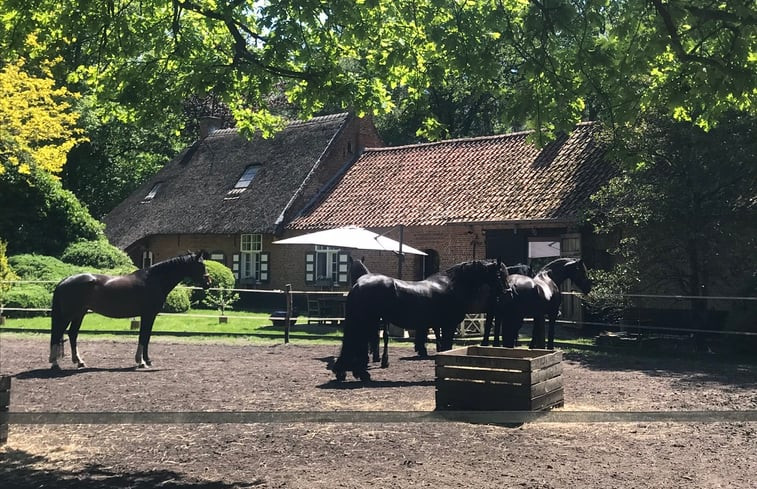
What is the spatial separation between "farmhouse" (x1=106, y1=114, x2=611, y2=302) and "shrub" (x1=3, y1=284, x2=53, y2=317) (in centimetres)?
869

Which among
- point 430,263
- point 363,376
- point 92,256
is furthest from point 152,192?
point 363,376

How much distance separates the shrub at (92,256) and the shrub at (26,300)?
141 inches

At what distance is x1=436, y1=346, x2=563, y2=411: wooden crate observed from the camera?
7715 millimetres

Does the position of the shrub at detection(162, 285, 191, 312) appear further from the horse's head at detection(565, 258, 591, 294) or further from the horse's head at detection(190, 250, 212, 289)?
the horse's head at detection(565, 258, 591, 294)

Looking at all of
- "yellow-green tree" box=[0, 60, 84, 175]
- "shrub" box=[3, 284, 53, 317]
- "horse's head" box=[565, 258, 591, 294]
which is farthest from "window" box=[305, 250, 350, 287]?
"horse's head" box=[565, 258, 591, 294]

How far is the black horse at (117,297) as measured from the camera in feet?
37.6

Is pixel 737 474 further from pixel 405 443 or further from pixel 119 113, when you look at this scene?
pixel 119 113

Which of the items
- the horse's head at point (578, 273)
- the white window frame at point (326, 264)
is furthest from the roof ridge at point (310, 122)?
the horse's head at point (578, 273)

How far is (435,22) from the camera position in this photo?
6.66 m

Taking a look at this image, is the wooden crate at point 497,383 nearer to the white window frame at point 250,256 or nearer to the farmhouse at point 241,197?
the farmhouse at point 241,197

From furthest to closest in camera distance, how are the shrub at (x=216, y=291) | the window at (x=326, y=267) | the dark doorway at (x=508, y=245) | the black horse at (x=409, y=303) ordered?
the window at (x=326, y=267), the shrub at (x=216, y=291), the dark doorway at (x=508, y=245), the black horse at (x=409, y=303)

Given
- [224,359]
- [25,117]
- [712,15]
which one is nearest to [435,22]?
[712,15]

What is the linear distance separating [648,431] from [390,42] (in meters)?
5.17

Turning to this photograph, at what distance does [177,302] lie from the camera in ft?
71.3
